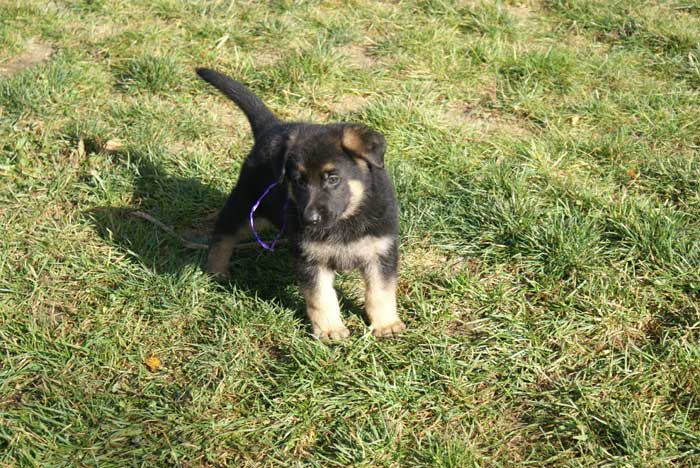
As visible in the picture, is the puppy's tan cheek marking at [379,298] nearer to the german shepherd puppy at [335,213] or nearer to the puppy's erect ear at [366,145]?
the german shepherd puppy at [335,213]

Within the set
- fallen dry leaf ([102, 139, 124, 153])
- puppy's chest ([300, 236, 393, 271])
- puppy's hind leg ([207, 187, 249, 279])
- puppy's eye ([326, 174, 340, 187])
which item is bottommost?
fallen dry leaf ([102, 139, 124, 153])

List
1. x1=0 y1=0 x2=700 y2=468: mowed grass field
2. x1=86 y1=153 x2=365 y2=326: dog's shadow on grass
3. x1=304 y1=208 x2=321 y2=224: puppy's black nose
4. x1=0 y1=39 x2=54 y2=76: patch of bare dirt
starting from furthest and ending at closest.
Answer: x1=0 y1=39 x2=54 y2=76: patch of bare dirt, x1=86 y1=153 x2=365 y2=326: dog's shadow on grass, x1=304 y1=208 x2=321 y2=224: puppy's black nose, x1=0 y1=0 x2=700 y2=468: mowed grass field

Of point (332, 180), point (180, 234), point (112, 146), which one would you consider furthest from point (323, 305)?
point (112, 146)

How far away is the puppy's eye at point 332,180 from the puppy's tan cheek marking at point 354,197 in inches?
2.9

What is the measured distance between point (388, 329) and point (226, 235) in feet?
3.73

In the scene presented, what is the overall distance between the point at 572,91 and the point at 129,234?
351 centimetres

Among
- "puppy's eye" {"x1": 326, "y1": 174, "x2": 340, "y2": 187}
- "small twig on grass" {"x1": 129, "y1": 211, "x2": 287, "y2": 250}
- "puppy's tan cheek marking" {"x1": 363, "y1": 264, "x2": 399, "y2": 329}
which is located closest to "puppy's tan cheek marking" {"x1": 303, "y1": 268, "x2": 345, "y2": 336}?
"puppy's tan cheek marking" {"x1": 363, "y1": 264, "x2": 399, "y2": 329}

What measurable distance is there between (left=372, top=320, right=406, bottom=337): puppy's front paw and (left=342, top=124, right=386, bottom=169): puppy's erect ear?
83 cm

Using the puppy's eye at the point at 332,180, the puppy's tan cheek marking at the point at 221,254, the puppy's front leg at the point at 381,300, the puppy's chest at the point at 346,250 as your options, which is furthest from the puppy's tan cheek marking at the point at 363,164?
the puppy's tan cheek marking at the point at 221,254

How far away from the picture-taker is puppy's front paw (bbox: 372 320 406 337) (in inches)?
152

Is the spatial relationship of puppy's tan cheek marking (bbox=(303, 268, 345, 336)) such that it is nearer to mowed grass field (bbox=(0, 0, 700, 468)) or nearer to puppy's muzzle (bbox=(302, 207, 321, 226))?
mowed grass field (bbox=(0, 0, 700, 468))

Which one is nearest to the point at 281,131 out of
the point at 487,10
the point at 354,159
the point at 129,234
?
the point at 354,159

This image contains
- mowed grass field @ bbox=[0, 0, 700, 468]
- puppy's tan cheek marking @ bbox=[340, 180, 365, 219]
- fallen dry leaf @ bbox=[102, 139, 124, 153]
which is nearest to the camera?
mowed grass field @ bbox=[0, 0, 700, 468]

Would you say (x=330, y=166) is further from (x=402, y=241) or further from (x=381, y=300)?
(x=402, y=241)
